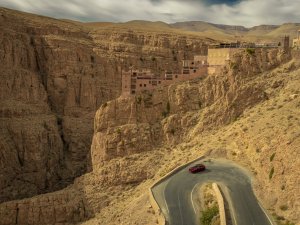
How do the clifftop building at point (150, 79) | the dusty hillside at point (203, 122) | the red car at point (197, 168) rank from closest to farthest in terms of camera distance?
the red car at point (197, 168) < the dusty hillside at point (203, 122) < the clifftop building at point (150, 79)

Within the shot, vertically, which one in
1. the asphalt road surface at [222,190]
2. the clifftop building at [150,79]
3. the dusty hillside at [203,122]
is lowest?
the asphalt road surface at [222,190]

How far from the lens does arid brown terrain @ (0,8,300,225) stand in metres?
38.8

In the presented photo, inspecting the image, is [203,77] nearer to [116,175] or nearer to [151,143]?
[151,143]

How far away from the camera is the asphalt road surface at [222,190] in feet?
102

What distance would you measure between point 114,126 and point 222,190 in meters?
19.8

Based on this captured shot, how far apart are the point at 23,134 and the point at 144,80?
76.2 feet

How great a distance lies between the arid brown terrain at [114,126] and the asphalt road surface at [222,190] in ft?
3.42

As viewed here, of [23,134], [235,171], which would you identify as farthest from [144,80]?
[23,134]

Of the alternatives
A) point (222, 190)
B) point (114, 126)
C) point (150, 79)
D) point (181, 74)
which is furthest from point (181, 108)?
point (222, 190)

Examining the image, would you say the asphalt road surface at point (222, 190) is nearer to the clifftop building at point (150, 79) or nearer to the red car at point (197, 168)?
the red car at point (197, 168)

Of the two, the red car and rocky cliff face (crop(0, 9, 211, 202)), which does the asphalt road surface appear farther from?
rocky cliff face (crop(0, 9, 211, 202))

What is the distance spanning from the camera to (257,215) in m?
30.7

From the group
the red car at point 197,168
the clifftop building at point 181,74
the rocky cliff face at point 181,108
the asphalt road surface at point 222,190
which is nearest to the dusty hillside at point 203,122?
the rocky cliff face at point 181,108

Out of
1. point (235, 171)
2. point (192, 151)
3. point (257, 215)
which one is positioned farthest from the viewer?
point (192, 151)
